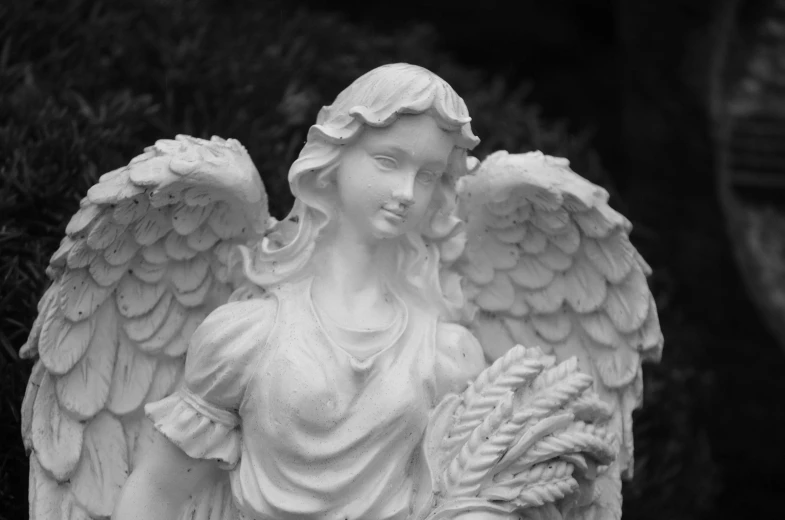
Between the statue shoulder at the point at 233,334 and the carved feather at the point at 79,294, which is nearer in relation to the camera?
the statue shoulder at the point at 233,334

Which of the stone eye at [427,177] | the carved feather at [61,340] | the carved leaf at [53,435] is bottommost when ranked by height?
the carved leaf at [53,435]

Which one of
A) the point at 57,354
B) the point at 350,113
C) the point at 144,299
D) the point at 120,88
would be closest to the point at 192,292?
the point at 144,299

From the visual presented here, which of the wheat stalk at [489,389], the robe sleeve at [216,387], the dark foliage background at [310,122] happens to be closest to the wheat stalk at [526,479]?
the wheat stalk at [489,389]

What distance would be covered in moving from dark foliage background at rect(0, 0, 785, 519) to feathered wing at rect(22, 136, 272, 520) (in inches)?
24.8

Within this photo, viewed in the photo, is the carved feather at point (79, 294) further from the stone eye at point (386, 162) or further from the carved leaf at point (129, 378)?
the stone eye at point (386, 162)

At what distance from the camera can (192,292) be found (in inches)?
120

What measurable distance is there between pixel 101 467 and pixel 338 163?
87cm

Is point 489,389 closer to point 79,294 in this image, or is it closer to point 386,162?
point 386,162

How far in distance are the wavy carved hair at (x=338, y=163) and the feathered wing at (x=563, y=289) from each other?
16cm

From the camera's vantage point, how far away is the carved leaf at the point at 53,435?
2900mm

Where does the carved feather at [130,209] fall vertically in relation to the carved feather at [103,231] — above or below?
above

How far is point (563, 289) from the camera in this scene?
10.5 feet

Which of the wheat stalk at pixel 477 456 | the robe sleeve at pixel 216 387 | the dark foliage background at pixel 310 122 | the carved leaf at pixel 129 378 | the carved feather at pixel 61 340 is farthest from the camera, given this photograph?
the dark foliage background at pixel 310 122

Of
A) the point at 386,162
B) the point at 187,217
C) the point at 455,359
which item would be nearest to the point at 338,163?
the point at 386,162
